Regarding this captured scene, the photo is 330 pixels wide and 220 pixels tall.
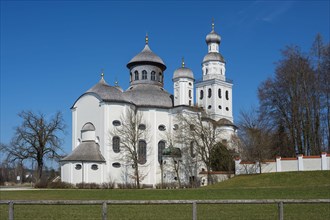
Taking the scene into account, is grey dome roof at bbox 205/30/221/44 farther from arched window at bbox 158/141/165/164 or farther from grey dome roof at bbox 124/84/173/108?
arched window at bbox 158/141/165/164

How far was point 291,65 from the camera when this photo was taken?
45.7m

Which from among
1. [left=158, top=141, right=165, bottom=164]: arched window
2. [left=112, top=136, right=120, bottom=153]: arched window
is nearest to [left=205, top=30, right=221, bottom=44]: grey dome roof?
[left=158, top=141, right=165, bottom=164]: arched window

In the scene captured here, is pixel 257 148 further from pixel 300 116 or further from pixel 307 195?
pixel 307 195

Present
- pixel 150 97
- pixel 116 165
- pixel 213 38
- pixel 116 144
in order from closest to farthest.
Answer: pixel 116 165 → pixel 116 144 → pixel 150 97 → pixel 213 38

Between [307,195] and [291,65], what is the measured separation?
24.8 metres

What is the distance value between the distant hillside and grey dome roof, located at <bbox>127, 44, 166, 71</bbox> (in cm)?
2808

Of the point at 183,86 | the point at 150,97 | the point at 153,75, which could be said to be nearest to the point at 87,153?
the point at 150,97

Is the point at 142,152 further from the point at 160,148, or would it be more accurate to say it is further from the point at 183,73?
the point at 183,73

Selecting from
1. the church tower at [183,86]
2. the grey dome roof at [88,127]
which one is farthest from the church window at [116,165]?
the church tower at [183,86]

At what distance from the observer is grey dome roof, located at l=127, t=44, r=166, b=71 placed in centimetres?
6322

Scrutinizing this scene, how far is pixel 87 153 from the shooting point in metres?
50.2

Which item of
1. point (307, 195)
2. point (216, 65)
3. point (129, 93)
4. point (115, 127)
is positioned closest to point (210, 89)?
point (216, 65)

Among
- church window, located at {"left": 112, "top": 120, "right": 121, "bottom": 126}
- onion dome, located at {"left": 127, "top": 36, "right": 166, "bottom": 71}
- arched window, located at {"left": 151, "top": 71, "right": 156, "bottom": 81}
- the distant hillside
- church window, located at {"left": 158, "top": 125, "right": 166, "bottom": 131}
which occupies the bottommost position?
the distant hillside

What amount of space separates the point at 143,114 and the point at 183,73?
7.37 meters
